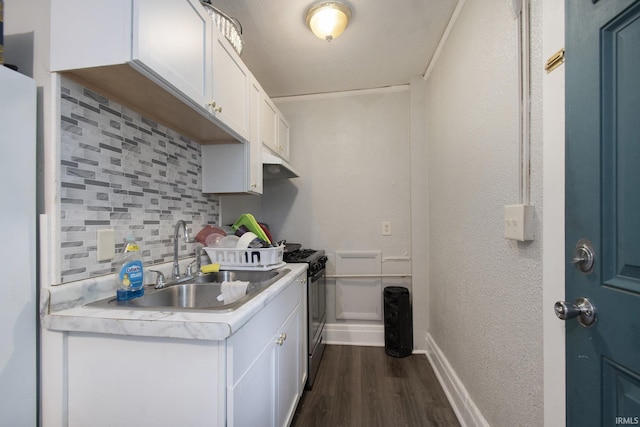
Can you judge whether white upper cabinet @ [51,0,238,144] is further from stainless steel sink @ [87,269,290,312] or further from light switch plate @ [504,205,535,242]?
light switch plate @ [504,205,535,242]

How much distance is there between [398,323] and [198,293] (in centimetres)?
175

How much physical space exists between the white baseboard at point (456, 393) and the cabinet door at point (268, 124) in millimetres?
2137

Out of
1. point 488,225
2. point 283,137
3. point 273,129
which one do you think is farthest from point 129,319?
point 283,137

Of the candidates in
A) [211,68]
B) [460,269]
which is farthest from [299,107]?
[460,269]

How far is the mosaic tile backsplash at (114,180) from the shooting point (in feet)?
2.86

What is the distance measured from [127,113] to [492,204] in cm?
176

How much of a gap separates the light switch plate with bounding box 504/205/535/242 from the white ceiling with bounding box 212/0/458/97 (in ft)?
4.58

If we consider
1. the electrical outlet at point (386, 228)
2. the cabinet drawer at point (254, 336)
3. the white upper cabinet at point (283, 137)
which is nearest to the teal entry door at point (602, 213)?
the cabinet drawer at point (254, 336)

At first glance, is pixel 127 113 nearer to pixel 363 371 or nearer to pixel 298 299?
pixel 298 299

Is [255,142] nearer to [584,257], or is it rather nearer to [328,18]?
[328,18]

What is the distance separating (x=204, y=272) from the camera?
1.41m

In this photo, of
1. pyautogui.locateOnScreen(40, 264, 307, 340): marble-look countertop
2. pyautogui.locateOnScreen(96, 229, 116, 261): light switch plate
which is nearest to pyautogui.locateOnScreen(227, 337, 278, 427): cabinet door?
pyautogui.locateOnScreen(40, 264, 307, 340): marble-look countertop

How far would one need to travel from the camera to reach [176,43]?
957mm

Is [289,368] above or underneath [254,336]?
underneath
